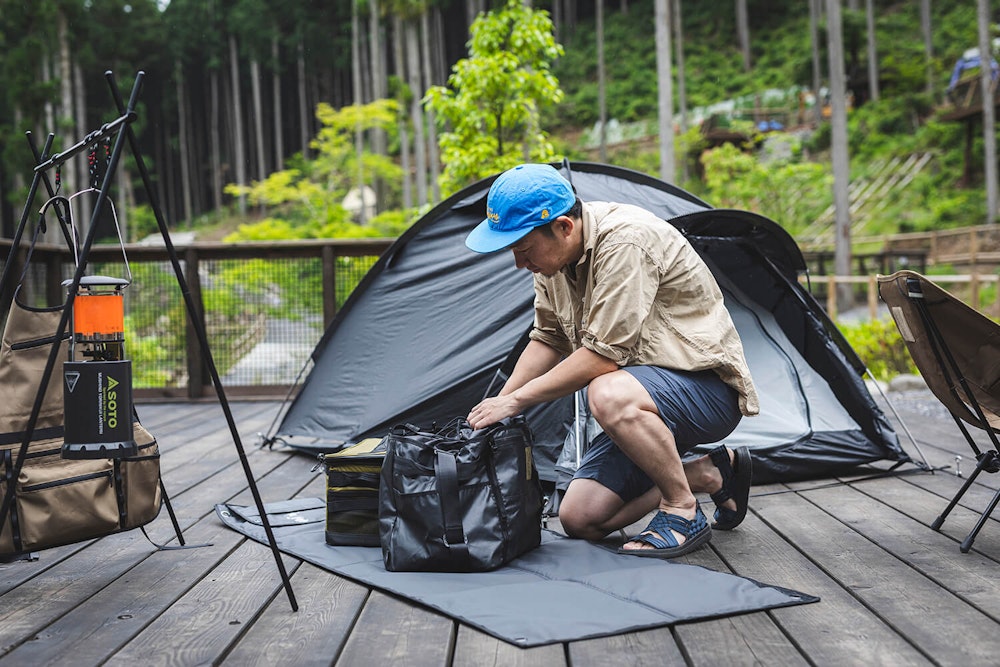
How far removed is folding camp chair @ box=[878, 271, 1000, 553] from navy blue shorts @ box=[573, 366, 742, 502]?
57 cm

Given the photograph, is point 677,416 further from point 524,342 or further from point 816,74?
point 816,74

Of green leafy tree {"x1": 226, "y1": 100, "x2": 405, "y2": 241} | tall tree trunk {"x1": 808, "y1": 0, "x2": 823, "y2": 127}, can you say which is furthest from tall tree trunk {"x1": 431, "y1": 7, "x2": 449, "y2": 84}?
green leafy tree {"x1": 226, "y1": 100, "x2": 405, "y2": 241}

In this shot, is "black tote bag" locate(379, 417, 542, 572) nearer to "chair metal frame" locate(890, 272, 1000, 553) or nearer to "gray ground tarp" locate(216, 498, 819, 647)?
"gray ground tarp" locate(216, 498, 819, 647)

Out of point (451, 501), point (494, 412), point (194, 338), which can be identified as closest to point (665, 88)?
point (194, 338)

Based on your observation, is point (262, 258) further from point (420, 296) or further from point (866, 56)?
point (866, 56)

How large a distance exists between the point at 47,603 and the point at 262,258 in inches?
177

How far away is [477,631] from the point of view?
188 centimetres

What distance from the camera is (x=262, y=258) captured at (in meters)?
6.41

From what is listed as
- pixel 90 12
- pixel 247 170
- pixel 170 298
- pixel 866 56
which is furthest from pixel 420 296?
pixel 247 170

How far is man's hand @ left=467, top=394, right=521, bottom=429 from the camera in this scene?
7.76 ft

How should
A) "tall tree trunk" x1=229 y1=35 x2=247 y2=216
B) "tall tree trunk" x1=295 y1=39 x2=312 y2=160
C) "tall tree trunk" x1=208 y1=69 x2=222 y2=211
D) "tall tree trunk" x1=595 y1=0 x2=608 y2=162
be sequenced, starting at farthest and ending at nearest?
"tall tree trunk" x1=208 y1=69 x2=222 y2=211, "tall tree trunk" x1=295 y1=39 x2=312 y2=160, "tall tree trunk" x1=229 y1=35 x2=247 y2=216, "tall tree trunk" x1=595 y1=0 x2=608 y2=162

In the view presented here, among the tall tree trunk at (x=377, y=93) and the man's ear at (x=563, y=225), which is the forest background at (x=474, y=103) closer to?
the tall tree trunk at (x=377, y=93)

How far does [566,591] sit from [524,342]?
1577 mm

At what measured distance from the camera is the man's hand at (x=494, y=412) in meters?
2.37
